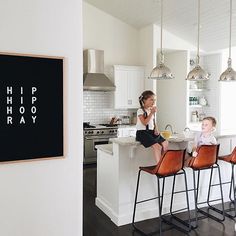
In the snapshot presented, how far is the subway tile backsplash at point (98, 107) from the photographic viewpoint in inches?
270

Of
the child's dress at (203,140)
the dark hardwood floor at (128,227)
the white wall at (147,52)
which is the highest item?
the white wall at (147,52)

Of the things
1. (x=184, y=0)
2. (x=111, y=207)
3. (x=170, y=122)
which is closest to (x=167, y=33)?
(x=184, y=0)

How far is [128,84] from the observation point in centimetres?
680

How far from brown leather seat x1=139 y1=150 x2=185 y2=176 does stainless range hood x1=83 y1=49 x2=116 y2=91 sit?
3459mm

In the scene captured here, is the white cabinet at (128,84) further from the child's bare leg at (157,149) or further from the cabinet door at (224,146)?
the child's bare leg at (157,149)

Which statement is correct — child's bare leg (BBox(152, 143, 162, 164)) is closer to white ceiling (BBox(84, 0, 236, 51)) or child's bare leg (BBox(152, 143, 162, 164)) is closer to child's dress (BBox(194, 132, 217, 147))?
child's dress (BBox(194, 132, 217, 147))

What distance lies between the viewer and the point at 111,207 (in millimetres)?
3652

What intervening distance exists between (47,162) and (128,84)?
5039 mm

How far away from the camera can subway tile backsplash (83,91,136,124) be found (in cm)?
685

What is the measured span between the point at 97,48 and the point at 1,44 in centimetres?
518

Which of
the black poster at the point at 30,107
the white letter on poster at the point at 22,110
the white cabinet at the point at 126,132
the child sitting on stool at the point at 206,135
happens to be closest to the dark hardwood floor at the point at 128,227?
the child sitting on stool at the point at 206,135

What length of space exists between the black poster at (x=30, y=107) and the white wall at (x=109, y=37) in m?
4.98

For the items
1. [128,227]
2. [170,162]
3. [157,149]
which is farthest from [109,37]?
[128,227]

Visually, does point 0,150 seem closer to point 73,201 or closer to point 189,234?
point 73,201
